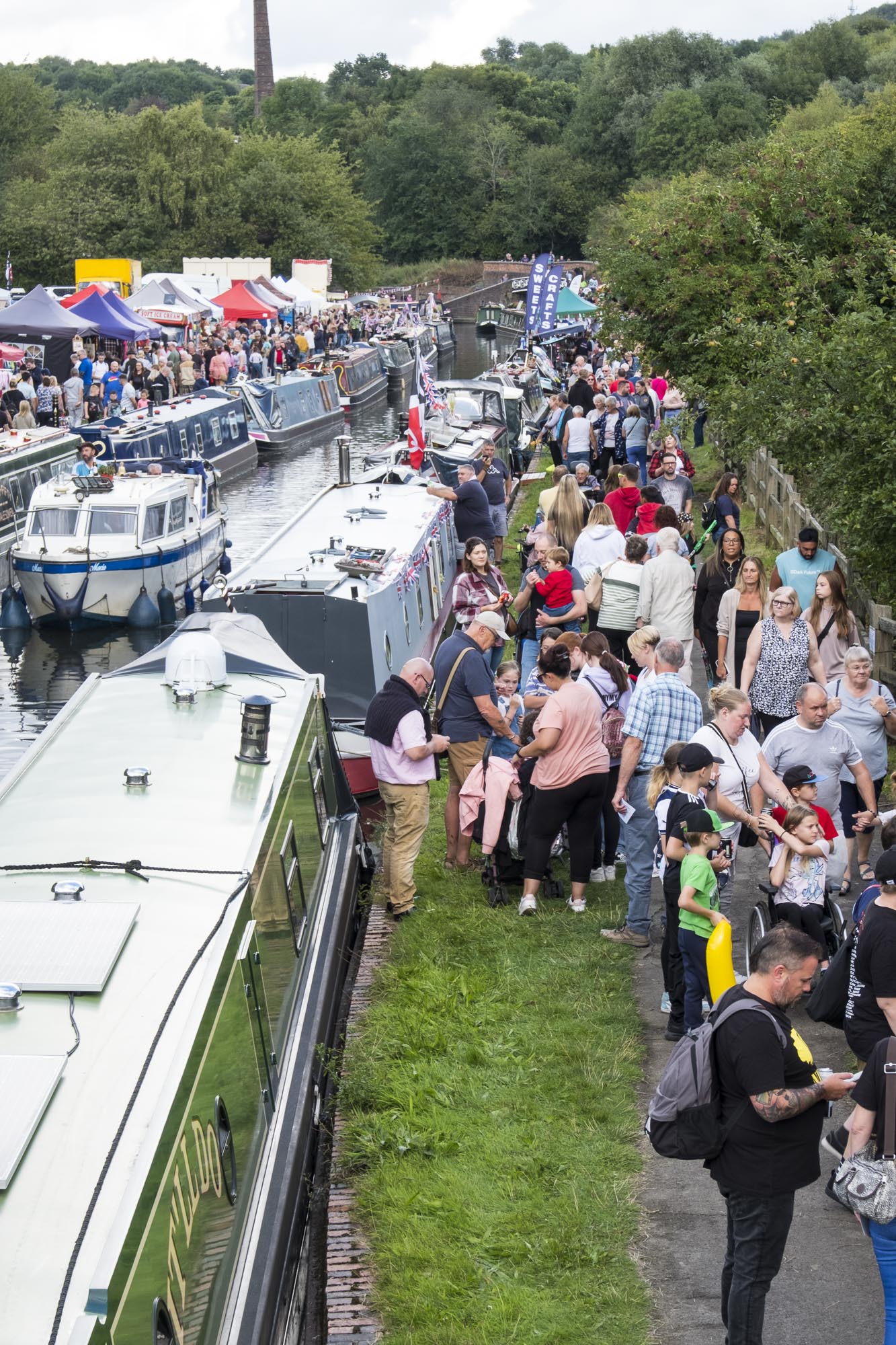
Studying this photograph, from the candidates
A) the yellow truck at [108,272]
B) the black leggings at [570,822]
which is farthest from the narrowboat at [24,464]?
the yellow truck at [108,272]

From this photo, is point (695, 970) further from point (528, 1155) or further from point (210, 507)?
point (210, 507)

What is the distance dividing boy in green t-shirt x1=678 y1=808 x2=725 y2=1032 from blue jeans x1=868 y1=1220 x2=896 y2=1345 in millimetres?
1951

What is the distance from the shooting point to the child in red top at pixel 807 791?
7898mm

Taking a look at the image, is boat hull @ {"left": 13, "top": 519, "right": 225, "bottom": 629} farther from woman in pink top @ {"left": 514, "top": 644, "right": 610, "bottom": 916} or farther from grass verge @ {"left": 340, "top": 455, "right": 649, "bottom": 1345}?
woman in pink top @ {"left": 514, "top": 644, "right": 610, "bottom": 916}

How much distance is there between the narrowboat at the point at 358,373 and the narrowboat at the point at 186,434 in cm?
983

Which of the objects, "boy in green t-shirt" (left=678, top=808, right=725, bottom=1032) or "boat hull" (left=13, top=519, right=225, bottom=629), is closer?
"boy in green t-shirt" (left=678, top=808, right=725, bottom=1032)

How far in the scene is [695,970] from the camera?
751 centimetres

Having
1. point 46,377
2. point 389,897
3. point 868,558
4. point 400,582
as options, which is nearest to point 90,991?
point 389,897

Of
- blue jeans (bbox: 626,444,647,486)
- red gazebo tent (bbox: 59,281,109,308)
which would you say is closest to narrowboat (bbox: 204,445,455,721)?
blue jeans (bbox: 626,444,647,486)

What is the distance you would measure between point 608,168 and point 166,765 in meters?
107

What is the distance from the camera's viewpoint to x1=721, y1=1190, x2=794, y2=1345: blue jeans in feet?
17.0

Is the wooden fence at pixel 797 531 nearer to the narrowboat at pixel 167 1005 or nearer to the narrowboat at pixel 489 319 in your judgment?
the narrowboat at pixel 167 1005

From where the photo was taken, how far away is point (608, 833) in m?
10.6

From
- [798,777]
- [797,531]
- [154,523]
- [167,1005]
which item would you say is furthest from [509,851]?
[154,523]
